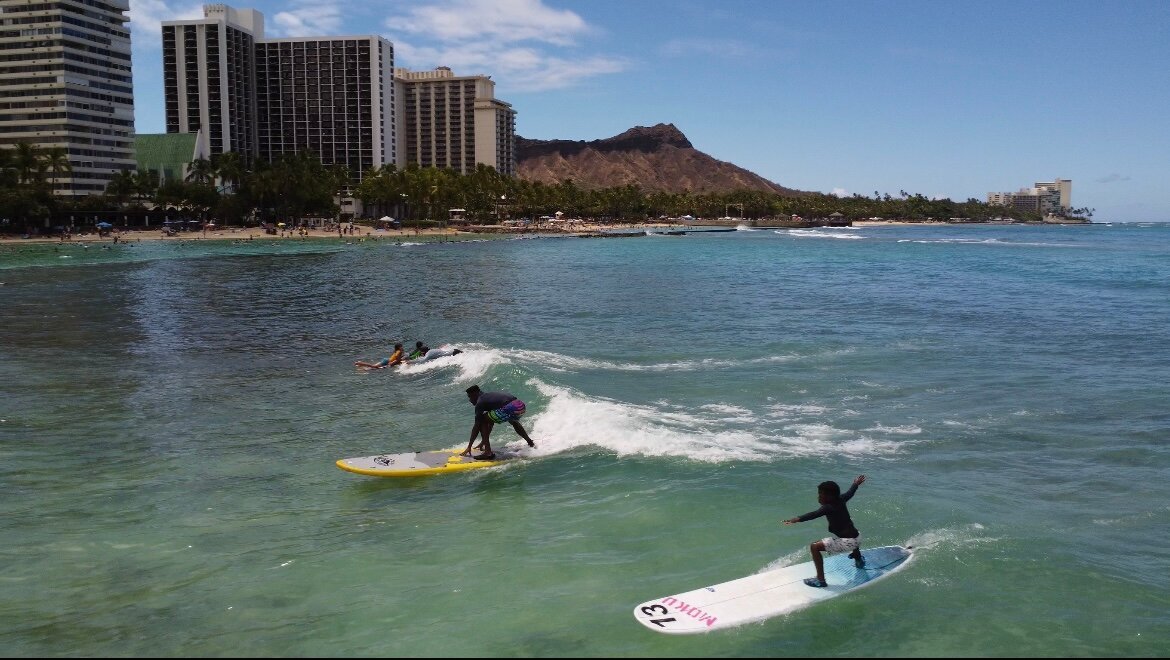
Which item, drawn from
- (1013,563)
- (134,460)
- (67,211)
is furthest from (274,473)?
(67,211)

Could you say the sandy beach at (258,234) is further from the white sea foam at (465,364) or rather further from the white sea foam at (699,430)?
the white sea foam at (699,430)

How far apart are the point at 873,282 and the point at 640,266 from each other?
24.4m

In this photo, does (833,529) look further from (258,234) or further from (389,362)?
(258,234)

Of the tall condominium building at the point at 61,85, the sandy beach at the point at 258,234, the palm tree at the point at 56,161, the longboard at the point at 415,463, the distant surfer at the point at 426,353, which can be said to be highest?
the tall condominium building at the point at 61,85

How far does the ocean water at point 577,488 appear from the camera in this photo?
10.0 m

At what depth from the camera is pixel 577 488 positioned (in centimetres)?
1495

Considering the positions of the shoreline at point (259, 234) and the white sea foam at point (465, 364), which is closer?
the white sea foam at point (465, 364)

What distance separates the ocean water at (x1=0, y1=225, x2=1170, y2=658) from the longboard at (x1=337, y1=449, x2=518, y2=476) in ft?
0.79

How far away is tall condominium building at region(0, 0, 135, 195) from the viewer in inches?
5669

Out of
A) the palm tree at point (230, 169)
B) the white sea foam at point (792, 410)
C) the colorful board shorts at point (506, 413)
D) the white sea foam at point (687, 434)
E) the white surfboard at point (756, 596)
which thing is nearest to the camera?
the white surfboard at point (756, 596)

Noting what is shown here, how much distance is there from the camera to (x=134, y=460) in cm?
1656

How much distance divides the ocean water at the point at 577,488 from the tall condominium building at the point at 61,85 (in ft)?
430

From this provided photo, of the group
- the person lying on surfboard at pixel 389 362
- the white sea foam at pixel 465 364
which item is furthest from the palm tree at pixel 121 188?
the white sea foam at pixel 465 364

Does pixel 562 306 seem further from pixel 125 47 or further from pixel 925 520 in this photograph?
pixel 125 47
